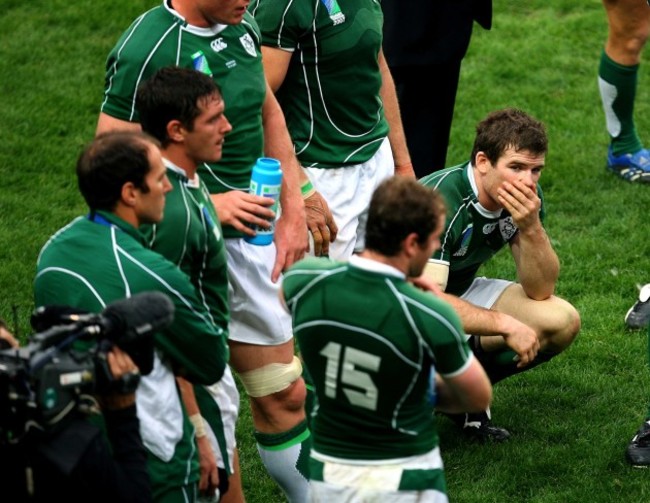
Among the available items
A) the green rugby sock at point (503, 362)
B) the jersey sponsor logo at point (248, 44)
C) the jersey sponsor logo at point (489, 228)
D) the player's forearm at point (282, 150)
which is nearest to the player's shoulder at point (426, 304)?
the player's forearm at point (282, 150)

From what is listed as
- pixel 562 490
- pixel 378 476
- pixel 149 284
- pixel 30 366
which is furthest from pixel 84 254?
pixel 562 490

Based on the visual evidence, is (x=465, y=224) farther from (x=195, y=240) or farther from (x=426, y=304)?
(x=426, y=304)

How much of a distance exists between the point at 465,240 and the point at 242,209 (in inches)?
50.4

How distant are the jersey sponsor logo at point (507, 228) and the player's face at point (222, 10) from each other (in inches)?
62.6

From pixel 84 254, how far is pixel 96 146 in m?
0.33

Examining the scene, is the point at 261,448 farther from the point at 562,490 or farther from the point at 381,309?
the point at 381,309

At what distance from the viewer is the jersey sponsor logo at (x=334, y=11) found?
5.62m

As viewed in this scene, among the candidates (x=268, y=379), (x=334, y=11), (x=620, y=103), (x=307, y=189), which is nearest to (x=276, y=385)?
(x=268, y=379)

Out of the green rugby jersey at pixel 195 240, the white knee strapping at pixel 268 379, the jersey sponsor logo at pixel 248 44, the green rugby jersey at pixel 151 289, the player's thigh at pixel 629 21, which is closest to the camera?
the green rugby jersey at pixel 151 289

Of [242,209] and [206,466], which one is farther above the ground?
[242,209]

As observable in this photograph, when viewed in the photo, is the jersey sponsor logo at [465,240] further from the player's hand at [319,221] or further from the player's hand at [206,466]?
the player's hand at [206,466]

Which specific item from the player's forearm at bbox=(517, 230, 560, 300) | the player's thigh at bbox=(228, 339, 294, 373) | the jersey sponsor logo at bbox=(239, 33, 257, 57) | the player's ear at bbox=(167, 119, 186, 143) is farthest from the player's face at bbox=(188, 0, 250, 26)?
the player's forearm at bbox=(517, 230, 560, 300)

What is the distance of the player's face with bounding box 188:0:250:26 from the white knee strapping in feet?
4.40

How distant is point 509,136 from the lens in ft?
18.2
